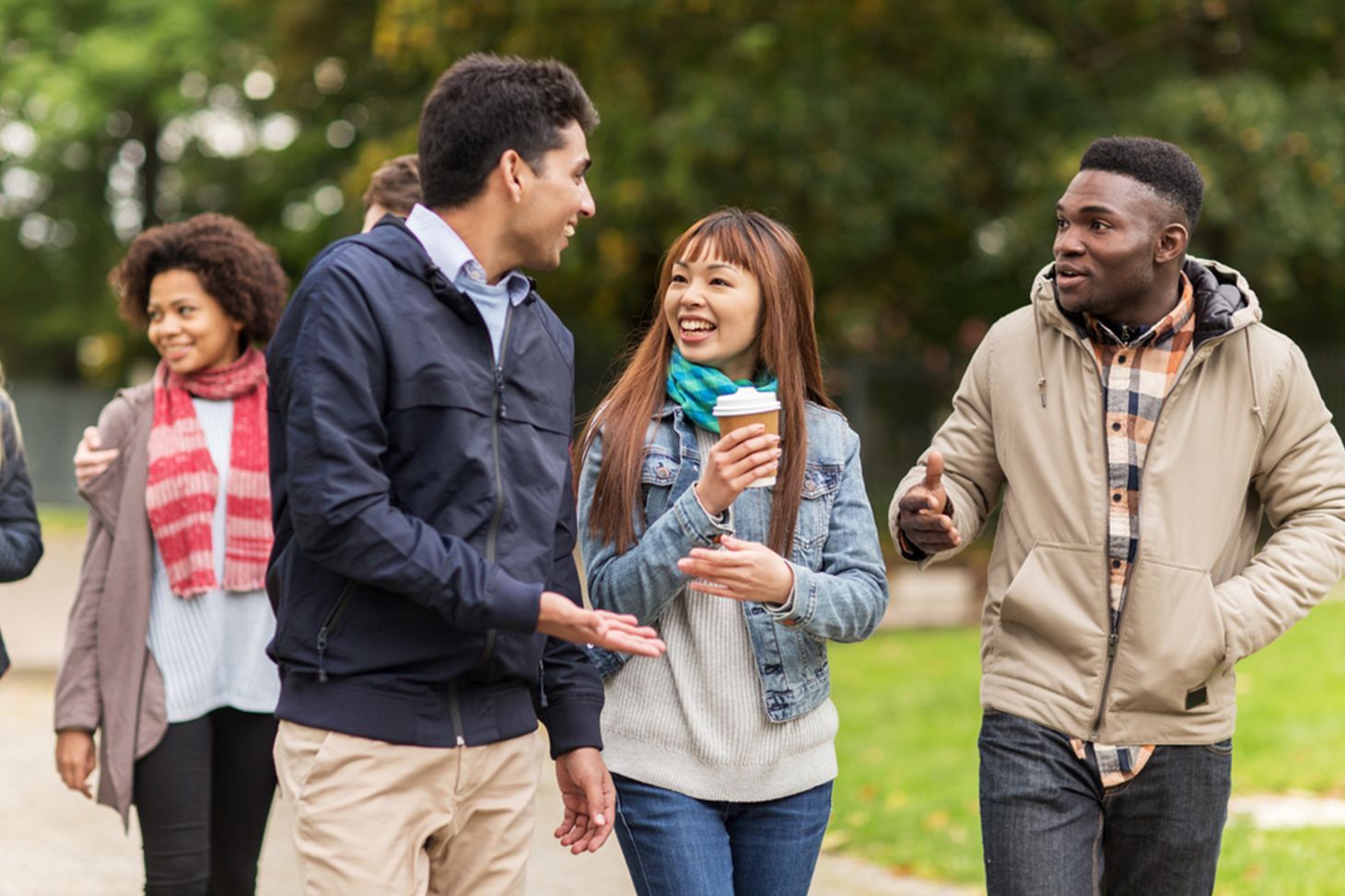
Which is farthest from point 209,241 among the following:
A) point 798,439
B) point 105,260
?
point 105,260

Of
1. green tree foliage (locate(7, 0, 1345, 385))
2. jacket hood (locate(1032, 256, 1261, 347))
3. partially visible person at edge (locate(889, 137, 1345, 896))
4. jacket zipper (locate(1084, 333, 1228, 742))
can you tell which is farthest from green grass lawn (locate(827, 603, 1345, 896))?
green tree foliage (locate(7, 0, 1345, 385))

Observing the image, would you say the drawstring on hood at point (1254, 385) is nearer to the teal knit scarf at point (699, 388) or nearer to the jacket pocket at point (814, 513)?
the jacket pocket at point (814, 513)

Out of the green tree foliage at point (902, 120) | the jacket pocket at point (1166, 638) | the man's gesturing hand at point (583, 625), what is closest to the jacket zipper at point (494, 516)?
the man's gesturing hand at point (583, 625)

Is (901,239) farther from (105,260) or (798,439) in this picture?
(105,260)

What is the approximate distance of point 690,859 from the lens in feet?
9.43

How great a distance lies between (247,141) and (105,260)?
185 inches

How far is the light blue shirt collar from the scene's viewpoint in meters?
2.56

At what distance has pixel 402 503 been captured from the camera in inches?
97.1

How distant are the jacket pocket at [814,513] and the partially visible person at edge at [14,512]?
2.04m

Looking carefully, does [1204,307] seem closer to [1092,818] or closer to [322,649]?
[1092,818]

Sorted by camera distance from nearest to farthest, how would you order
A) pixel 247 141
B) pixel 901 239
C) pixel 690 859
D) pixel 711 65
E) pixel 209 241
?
pixel 690 859 → pixel 209 241 → pixel 711 65 → pixel 901 239 → pixel 247 141

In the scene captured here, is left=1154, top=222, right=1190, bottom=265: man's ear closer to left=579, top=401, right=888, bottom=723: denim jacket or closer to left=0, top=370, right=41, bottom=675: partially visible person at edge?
left=579, top=401, right=888, bottom=723: denim jacket

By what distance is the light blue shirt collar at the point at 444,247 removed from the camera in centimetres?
256

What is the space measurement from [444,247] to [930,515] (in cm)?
119
